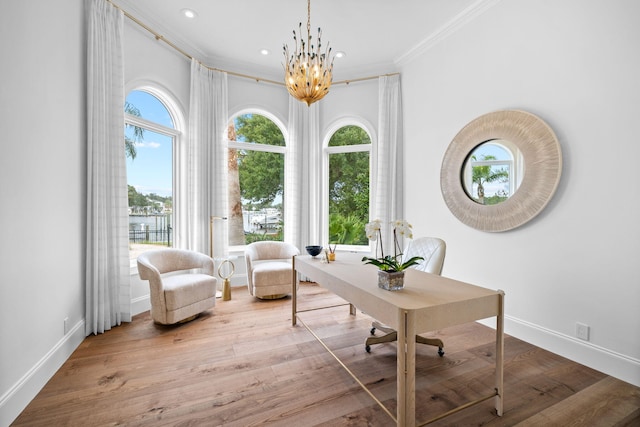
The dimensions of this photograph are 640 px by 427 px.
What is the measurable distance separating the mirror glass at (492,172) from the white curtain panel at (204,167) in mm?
3219

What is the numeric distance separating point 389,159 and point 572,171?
7.63 ft

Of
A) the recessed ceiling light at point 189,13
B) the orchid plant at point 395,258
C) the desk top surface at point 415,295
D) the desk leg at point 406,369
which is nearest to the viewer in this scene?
the desk leg at point 406,369

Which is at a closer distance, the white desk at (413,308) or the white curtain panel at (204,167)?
the white desk at (413,308)

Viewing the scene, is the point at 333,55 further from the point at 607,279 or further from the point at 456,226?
the point at 607,279

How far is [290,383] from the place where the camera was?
2092 mm

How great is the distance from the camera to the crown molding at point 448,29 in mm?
3121

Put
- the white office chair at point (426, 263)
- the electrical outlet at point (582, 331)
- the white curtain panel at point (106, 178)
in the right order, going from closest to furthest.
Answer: the electrical outlet at point (582, 331), the white office chair at point (426, 263), the white curtain panel at point (106, 178)

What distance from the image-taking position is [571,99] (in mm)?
2439

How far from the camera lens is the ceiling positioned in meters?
3.21

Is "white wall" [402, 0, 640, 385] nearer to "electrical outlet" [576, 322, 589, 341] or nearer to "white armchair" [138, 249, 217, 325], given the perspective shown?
"electrical outlet" [576, 322, 589, 341]

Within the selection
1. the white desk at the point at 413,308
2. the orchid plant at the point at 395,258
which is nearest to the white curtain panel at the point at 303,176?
the white desk at the point at 413,308

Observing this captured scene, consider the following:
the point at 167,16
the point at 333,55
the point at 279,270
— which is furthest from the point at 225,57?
the point at 279,270

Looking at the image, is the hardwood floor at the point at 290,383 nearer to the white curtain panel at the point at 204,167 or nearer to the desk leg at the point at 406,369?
the desk leg at the point at 406,369

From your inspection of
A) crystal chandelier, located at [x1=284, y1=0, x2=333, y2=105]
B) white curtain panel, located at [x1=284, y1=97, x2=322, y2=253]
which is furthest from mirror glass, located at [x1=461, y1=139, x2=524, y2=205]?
white curtain panel, located at [x1=284, y1=97, x2=322, y2=253]
